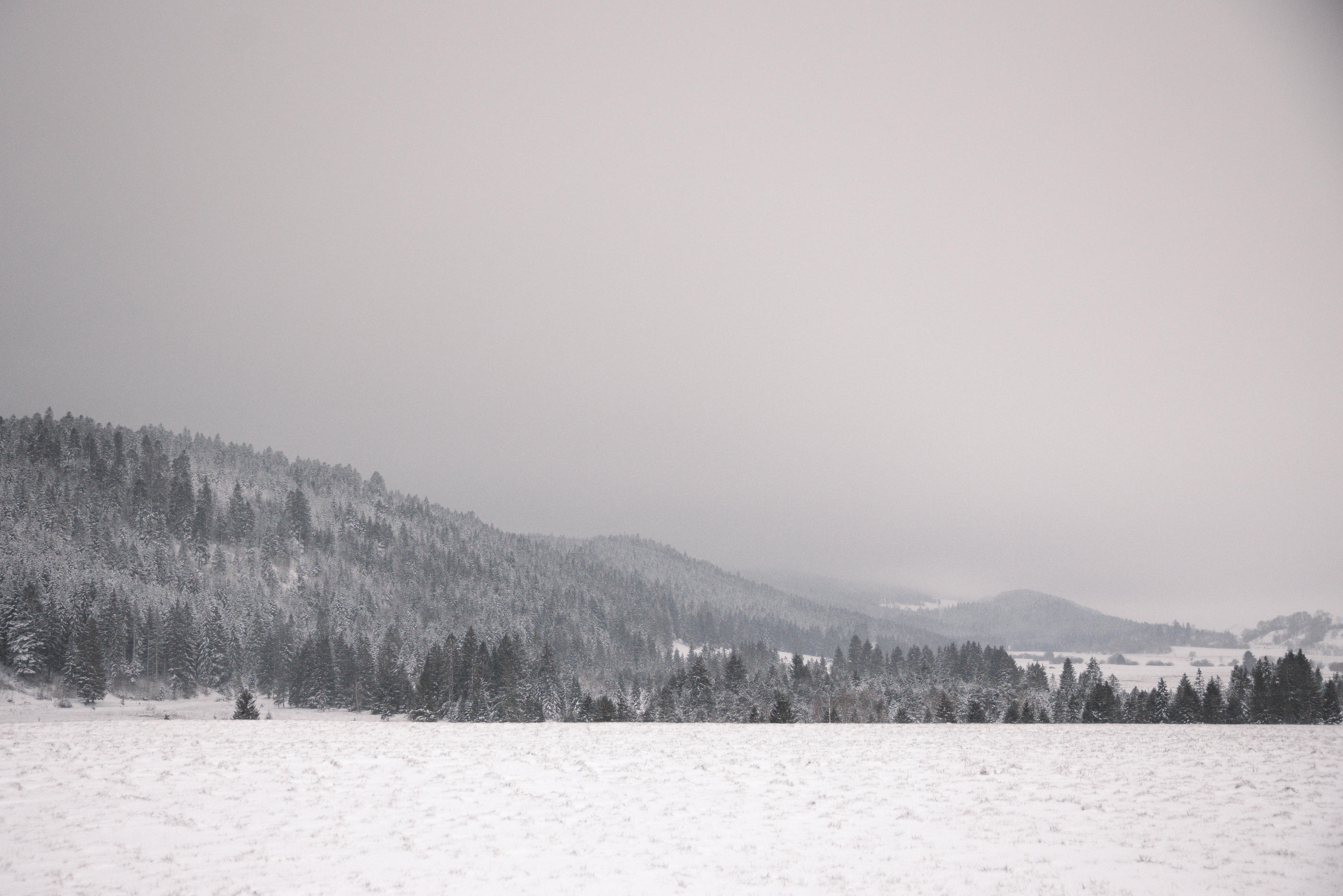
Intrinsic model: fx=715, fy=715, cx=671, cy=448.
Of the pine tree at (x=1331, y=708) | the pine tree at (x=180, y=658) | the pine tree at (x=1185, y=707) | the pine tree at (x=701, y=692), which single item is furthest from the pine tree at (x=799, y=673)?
the pine tree at (x=180, y=658)

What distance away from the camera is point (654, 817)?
1630 centimetres

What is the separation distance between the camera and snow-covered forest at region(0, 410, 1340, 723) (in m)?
73.2

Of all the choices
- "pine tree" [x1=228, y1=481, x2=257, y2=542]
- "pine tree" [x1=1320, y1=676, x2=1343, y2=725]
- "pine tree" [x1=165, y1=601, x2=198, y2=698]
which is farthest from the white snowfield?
"pine tree" [x1=228, y1=481, x2=257, y2=542]

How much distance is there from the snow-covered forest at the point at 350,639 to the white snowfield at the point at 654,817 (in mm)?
→ 29858

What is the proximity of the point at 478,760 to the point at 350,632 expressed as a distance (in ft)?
433

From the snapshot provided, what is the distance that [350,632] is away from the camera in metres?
139

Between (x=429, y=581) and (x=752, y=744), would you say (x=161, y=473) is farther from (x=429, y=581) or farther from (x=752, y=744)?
(x=752, y=744)

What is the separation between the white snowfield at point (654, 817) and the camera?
12.4m

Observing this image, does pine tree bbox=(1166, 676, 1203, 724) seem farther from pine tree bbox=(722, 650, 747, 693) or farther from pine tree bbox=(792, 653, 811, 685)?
pine tree bbox=(792, 653, 811, 685)

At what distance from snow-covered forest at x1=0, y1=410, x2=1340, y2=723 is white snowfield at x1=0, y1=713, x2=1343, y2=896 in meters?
29.9

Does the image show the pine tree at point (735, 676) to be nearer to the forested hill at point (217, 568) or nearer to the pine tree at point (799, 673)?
the pine tree at point (799, 673)

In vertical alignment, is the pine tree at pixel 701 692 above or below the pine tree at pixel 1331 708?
below

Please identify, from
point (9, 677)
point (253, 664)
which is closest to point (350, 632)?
point (253, 664)

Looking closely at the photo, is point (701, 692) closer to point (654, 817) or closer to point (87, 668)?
point (654, 817)
